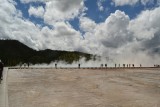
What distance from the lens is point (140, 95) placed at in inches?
839

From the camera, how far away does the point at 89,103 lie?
695 inches

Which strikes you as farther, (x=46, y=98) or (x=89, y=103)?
(x=46, y=98)

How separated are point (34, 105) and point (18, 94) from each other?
4090 mm

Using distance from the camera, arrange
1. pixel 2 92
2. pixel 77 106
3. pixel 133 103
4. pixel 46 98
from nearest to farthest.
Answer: pixel 77 106
pixel 133 103
pixel 46 98
pixel 2 92

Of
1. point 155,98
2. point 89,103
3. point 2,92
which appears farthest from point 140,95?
point 2,92

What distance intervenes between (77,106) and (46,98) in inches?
127

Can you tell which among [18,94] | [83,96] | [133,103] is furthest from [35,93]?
[133,103]

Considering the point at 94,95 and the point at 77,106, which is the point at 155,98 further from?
the point at 77,106

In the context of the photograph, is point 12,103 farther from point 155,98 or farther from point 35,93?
point 155,98

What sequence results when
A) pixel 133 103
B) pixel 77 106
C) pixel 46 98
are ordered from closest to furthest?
pixel 77 106 < pixel 133 103 < pixel 46 98

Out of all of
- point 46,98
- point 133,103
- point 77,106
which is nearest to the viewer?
point 77,106

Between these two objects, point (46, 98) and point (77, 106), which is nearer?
point (77, 106)

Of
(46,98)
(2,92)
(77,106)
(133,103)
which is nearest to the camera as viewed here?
(77,106)

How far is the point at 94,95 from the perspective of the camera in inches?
818
